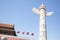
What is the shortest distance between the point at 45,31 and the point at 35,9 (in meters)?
3.86

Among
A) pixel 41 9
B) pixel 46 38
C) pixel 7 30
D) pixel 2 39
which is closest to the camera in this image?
pixel 2 39

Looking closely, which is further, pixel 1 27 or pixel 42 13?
pixel 42 13

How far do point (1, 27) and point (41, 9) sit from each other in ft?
28.8

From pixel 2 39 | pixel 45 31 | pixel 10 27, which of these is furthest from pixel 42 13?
pixel 2 39

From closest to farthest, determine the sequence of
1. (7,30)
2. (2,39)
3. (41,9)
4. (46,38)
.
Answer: (2,39), (7,30), (46,38), (41,9)

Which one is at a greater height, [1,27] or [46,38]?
[1,27]

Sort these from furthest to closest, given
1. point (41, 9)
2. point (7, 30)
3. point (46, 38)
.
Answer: point (41, 9) → point (46, 38) → point (7, 30)

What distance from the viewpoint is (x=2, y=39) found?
15156mm

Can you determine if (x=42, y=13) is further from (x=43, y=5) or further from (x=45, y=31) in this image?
(x=45, y=31)

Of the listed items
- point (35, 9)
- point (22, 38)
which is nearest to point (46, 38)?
point (35, 9)

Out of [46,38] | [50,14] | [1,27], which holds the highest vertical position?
[50,14]

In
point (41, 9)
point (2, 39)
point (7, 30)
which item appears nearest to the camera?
point (2, 39)

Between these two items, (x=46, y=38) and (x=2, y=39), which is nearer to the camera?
(x=2, y=39)

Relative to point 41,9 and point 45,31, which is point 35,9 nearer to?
point 41,9
